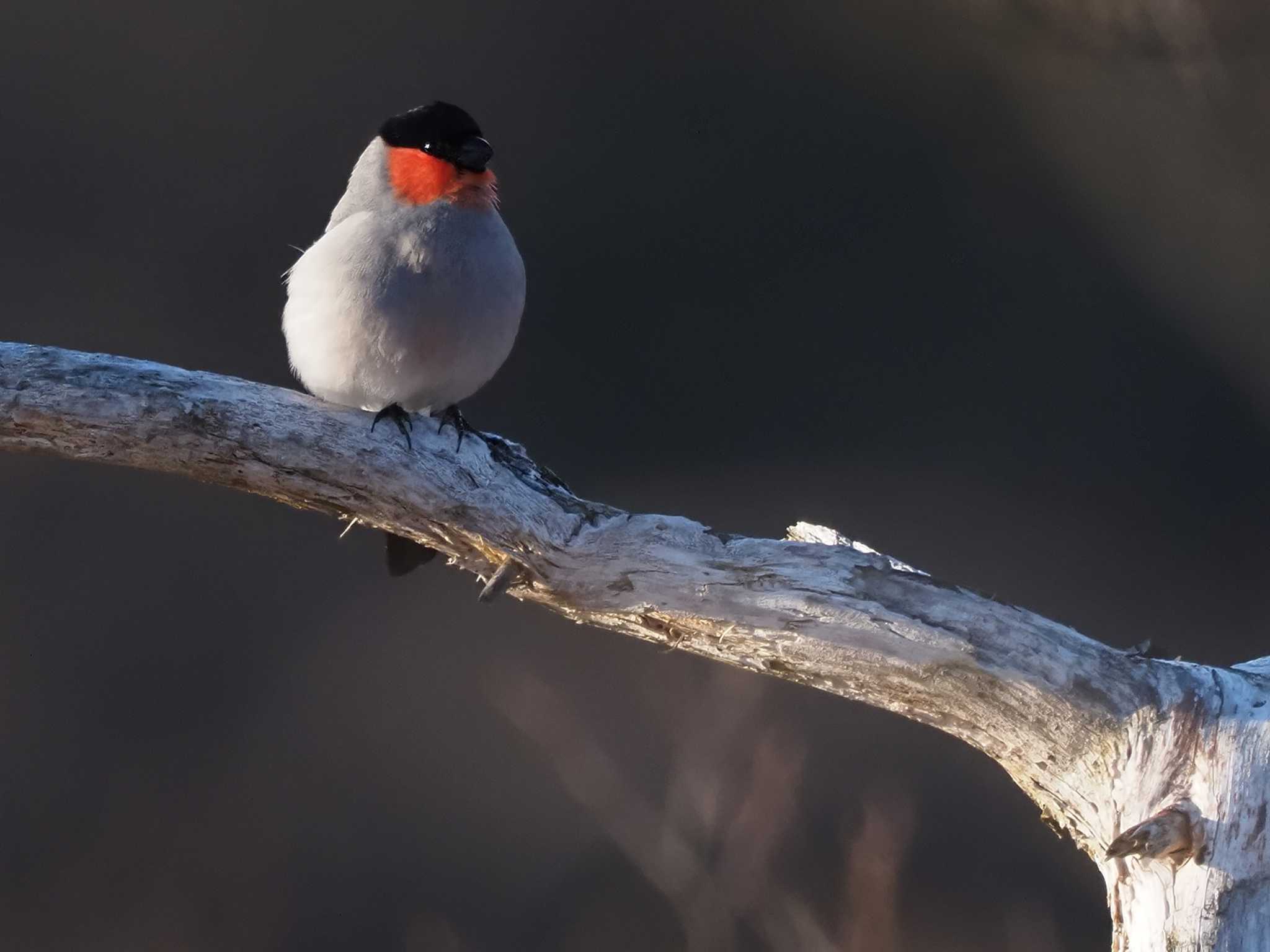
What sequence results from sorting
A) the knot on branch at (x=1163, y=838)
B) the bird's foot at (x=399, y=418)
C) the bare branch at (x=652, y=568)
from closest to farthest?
the knot on branch at (x=1163, y=838) → the bare branch at (x=652, y=568) → the bird's foot at (x=399, y=418)

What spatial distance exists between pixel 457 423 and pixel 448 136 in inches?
13.7

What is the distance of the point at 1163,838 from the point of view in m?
1.03

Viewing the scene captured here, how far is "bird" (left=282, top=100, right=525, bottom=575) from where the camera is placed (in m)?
1.40

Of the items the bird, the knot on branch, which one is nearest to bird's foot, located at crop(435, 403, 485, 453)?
the bird

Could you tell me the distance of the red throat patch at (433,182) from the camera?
1461 millimetres

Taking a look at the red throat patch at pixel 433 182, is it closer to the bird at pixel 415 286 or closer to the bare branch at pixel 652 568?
the bird at pixel 415 286

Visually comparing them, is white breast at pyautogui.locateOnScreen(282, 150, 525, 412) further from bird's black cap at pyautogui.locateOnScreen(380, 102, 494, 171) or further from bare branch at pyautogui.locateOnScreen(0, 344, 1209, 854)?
bare branch at pyautogui.locateOnScreen(0, 344, 1209, 854)

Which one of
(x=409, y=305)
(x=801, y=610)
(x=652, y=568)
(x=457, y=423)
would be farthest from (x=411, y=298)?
(x=801, y=610)

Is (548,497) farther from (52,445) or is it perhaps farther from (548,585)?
(52,445)

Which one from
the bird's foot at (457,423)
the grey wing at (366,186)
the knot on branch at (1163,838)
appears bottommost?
the knot on branch at (1163,838)

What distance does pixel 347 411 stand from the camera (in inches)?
49.3

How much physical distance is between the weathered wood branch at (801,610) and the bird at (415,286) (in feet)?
0.53

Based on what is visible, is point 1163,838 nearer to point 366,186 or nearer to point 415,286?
point 415,286

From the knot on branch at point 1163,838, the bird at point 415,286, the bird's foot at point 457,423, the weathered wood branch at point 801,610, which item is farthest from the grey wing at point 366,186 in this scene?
the knot on branch at point 1163,838
